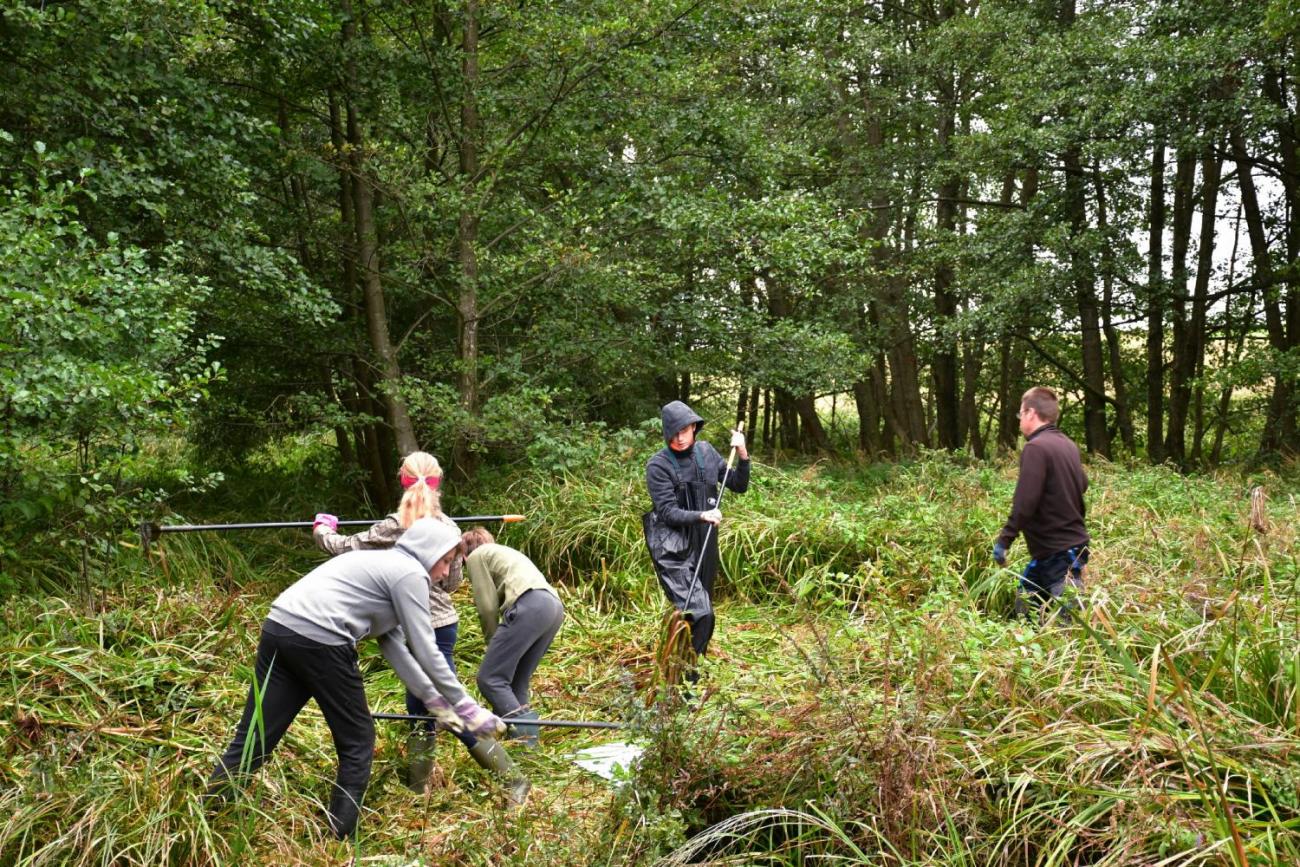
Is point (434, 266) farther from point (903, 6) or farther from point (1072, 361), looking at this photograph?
point (1072, 361)

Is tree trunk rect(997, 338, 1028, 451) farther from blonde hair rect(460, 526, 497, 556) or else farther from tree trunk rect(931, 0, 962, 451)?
blonde hair rect(460, 526, 497, 556)

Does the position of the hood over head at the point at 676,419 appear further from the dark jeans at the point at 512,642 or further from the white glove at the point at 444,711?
the white glove at the point at 444,711

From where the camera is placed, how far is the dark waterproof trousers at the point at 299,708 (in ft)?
12.2

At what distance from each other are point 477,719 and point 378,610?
59 cm

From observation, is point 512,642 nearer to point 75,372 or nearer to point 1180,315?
point 75,372

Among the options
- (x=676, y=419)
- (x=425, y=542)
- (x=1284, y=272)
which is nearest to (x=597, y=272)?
(x=676, y=419)

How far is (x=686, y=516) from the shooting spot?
5.52m

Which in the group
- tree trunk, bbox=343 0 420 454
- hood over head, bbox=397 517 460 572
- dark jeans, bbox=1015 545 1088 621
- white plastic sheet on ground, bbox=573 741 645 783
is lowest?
white plastic sheet on ground, bbox=573 741 645 783

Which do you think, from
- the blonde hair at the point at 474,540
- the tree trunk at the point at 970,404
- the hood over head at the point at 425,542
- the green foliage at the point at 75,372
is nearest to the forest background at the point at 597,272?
the green foliage at the point at 75,372

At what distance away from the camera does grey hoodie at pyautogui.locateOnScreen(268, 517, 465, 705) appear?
375 centimetres

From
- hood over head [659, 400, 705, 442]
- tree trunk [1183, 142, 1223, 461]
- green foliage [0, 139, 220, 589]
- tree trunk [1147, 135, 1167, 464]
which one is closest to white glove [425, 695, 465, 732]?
hood over head [659, 400, 705, 442]

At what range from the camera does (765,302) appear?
1758cm

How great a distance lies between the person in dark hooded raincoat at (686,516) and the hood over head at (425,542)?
5.75ft

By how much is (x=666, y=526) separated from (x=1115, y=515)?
4.42 metres
